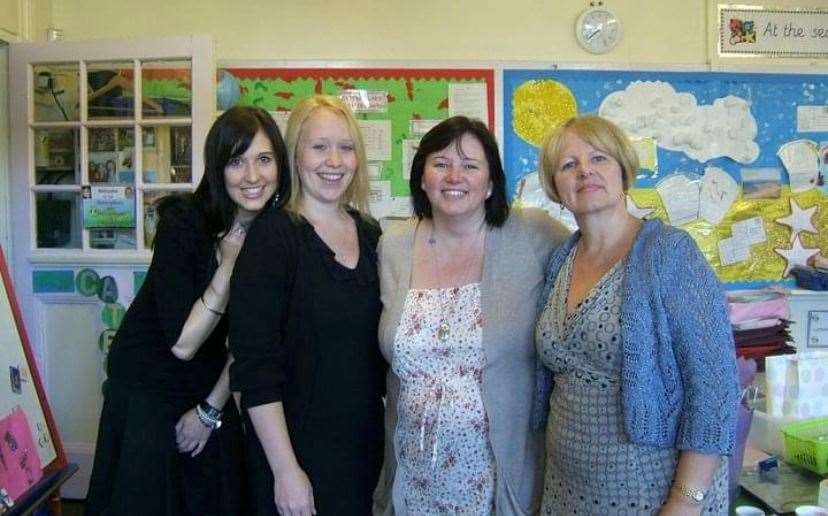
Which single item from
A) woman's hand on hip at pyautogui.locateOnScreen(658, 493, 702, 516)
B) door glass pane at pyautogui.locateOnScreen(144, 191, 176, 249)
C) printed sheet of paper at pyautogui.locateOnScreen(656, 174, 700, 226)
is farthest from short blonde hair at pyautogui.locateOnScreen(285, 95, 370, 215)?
printed sheet of paper at pyautogui.locateOnScreen(656, 174, 700, 226)

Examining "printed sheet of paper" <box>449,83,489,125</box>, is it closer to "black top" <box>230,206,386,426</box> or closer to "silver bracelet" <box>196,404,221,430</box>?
"black top" <box>230,206,386,426</box>

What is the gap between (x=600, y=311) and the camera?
3.84 ft

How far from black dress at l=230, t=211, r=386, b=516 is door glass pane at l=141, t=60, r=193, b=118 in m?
1.75

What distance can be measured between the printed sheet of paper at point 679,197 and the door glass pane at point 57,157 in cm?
295

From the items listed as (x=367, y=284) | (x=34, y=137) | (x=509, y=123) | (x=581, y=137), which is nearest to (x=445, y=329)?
(x=367, y=284)

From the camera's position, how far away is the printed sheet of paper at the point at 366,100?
3.00 metres

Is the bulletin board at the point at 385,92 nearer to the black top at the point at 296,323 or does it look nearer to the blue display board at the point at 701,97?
the blue display board at the point at 701,97

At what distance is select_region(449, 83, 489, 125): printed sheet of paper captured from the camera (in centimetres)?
302

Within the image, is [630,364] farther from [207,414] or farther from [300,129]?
[207,414]

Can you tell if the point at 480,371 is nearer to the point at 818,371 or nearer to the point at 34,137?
the point at 818,371

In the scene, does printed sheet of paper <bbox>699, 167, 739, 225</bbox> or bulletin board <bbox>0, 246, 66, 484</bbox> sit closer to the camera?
bulletin board <bbox>0, 246, 66, 484</bbox>

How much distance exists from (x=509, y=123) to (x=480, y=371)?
1974mm

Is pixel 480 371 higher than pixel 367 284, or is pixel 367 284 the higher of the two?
pixel 367 284

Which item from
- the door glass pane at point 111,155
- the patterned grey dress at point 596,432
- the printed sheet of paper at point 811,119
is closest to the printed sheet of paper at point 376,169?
the door glass pane at point 111,155
